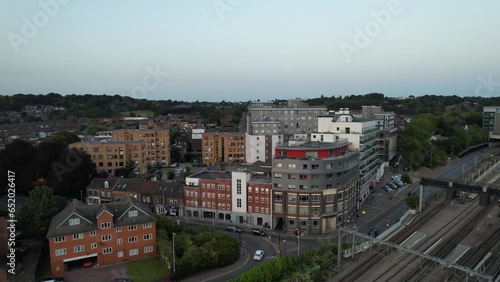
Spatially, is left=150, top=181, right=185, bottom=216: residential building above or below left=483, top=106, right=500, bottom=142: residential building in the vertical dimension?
below

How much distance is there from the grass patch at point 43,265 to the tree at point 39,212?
1597 mm

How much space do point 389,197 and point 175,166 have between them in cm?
4102

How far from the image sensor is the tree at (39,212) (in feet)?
107

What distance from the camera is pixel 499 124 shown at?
305 ft

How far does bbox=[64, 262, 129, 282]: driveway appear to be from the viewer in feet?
90.2

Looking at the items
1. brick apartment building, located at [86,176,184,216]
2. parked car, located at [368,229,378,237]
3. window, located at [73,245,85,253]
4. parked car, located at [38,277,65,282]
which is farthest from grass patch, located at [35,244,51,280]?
parked car, located at [368,229,378,237]

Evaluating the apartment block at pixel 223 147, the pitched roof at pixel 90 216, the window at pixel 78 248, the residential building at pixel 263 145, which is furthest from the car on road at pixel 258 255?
the apartment block at pixel 223 147

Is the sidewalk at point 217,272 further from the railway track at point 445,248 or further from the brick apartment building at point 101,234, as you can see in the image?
the railway track at point 445,248

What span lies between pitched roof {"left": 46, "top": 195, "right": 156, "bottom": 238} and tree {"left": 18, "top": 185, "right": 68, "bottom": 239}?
8.76ft

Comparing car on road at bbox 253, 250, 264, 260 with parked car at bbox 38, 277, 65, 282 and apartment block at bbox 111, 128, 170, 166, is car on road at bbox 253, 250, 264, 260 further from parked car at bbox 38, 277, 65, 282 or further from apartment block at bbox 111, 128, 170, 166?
apartment block at bbox 111, 128, 170, 166

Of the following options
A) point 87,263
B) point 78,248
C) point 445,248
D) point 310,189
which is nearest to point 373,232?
point 310,189

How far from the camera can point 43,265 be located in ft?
98.7

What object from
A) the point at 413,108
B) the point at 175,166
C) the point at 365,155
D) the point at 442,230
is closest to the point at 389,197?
the point at 365,155

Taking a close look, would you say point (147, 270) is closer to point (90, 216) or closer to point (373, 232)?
point (90, 216)
